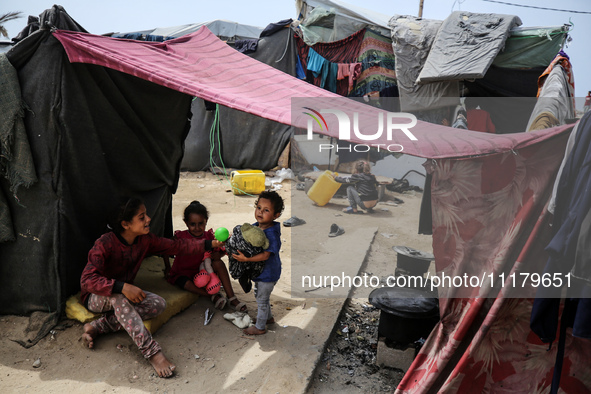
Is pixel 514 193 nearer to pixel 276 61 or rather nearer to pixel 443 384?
pixel 443 384

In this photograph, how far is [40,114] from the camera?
279 centimetres

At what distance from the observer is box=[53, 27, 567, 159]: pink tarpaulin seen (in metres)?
2.40

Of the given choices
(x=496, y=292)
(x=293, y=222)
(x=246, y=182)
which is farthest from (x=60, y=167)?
(x=246, y=182)

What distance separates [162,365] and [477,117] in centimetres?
611

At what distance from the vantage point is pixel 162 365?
8.59 feet

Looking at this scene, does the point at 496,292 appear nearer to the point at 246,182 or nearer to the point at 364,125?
the point at 364,125

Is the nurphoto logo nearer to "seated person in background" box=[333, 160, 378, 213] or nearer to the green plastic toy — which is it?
the green plastic toy

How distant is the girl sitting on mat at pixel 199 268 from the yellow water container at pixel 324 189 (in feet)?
13.7

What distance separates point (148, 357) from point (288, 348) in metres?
0.98

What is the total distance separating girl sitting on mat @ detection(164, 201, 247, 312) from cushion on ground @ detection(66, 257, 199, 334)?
8 centimetres

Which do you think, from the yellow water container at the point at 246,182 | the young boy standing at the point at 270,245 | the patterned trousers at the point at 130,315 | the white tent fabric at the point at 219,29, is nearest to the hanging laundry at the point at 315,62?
the yellow water container at the point at 246,182

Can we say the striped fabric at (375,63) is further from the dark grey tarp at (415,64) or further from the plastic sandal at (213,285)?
the plastic sandal at (213,285)

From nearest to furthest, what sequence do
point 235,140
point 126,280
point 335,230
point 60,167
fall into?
point 60,167 < point 126,280 < point 335,230 < point 235,140

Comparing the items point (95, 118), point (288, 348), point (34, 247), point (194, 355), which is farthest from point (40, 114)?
point (288, 348)
